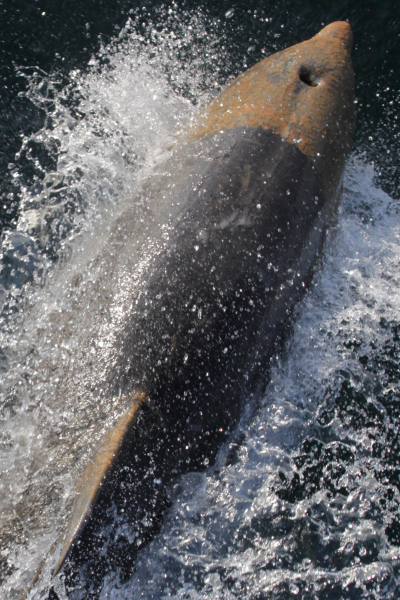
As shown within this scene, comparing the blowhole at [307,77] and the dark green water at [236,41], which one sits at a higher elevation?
the dark green water at [236,41]

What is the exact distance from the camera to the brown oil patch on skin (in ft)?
8.88

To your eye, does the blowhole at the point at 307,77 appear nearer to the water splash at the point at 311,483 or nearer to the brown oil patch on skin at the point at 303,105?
the brown oil patch on skin at the point at 303,105

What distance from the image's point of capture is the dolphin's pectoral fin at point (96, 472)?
169cm

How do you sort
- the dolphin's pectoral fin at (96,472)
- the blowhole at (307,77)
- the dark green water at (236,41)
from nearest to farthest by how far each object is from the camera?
1. the dolphin's pectoral fin at (96,472)
2. the blowhole at (307,77)
3. the dark green water at (236,41)

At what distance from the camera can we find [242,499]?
2.39m

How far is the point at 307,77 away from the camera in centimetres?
298

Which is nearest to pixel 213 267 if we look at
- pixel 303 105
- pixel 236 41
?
pixel 303 105

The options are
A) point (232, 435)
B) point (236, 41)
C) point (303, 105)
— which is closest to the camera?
point (232, 435)

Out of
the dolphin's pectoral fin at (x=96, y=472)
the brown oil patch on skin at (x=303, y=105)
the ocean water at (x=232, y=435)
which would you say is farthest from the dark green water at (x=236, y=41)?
the dolphin's pectoral fin at (x=96, y=472)

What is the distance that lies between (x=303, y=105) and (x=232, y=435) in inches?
76.4

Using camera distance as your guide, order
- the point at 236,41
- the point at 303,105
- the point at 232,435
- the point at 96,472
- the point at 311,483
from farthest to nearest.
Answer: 1. the point at 236,41
2. the point at 303,105
3. the point at 311,483
4. the point at 232,435
5. the point at 96,472

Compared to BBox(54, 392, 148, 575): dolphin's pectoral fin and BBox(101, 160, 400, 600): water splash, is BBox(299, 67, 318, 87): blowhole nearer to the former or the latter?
BBox(101, 160, 400, 600): water splash

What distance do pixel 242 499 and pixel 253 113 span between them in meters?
2.14

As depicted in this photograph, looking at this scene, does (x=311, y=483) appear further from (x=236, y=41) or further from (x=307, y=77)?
(x=236, y=41)
